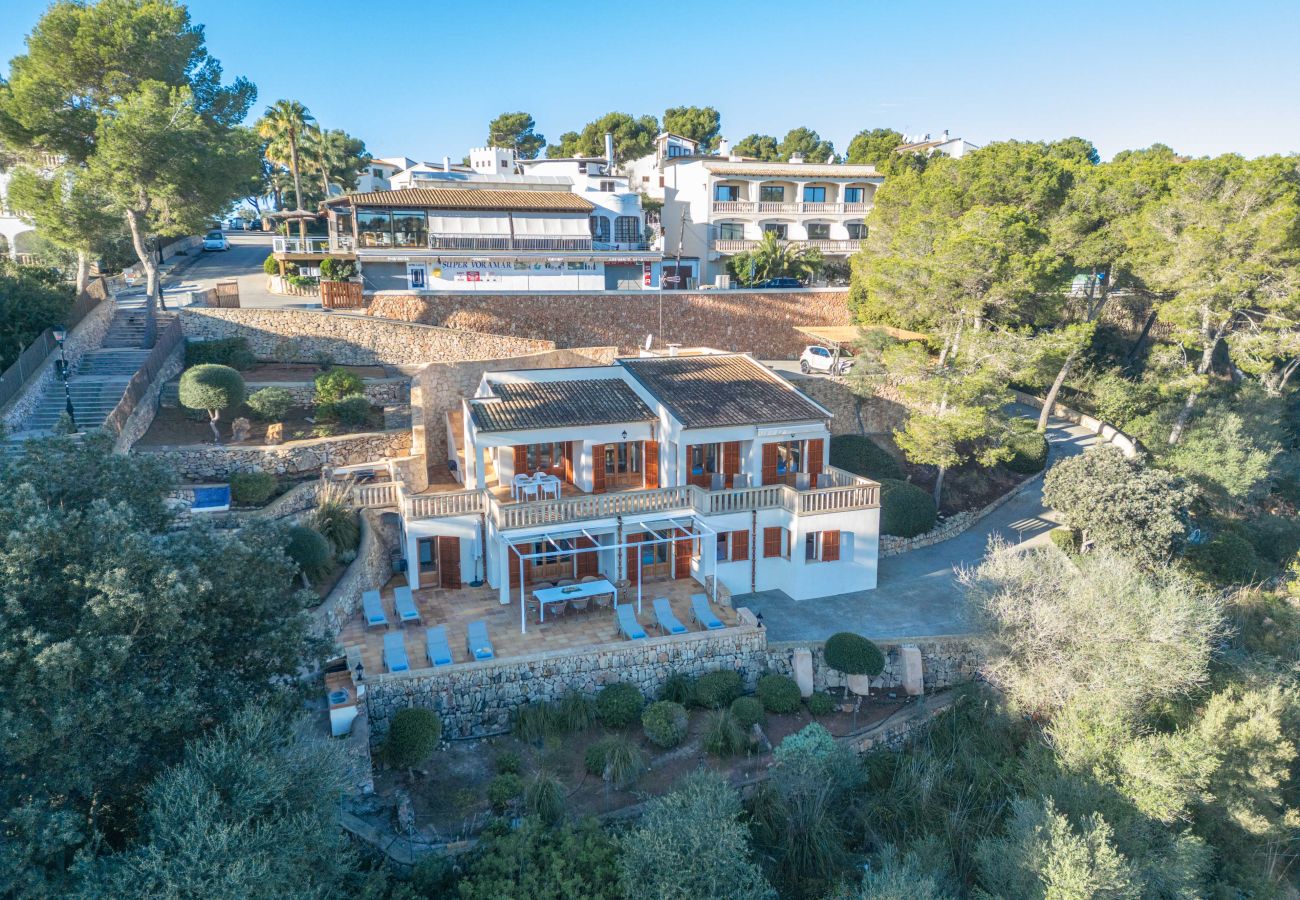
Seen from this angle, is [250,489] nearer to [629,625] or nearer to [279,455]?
[279,455]

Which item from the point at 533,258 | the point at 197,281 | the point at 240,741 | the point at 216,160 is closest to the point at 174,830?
the point at 240,741

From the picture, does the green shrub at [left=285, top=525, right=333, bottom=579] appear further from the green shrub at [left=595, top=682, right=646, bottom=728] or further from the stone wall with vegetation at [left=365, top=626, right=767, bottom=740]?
the green shrub at [left=595, top=682, right=646, bottom=728]

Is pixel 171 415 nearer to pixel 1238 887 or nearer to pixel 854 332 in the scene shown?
pixel 854 332

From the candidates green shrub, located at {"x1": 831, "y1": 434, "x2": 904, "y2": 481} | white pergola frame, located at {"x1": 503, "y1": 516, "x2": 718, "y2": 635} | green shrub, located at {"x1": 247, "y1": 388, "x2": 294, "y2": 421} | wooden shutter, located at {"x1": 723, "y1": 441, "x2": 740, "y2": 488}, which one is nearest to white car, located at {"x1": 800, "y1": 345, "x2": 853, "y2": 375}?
green shrub, located at {"x1": 831, "y1": 434, "x2": 904, "y2": 481}

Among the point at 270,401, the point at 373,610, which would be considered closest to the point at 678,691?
the point at 373,610

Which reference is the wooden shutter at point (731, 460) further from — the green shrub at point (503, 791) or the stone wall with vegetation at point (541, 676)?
the green shrub at point (503, 791)
